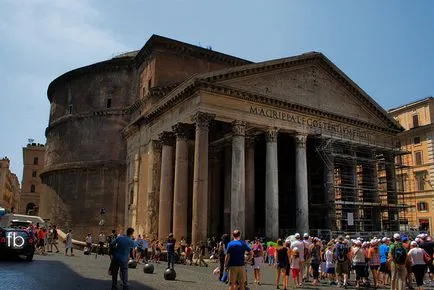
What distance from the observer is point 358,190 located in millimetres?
25250

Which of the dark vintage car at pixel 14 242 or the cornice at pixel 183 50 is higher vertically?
the cornice at pixel 183 50

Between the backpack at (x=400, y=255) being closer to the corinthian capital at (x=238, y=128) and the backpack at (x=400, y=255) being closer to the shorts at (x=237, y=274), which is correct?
the shorts at (x=237, y=274)

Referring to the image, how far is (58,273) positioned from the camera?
1094cm

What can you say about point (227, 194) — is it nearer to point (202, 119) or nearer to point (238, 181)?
point (238, 181)

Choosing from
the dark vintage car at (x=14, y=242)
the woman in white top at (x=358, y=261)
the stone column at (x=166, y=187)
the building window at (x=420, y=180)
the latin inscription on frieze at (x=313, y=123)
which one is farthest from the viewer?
the building window at (x=420, y=180)

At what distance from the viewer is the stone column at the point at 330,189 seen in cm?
2244

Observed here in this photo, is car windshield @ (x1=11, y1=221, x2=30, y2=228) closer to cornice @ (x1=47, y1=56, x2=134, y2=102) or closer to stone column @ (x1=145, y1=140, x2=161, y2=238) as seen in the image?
stone column @ (x1=145, y1=140, x2=161, y2=238)

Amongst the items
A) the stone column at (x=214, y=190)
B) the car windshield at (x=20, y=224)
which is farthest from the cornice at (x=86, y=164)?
the stone column at (x=214, y=190)

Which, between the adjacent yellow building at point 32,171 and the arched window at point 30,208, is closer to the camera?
the arched window at point 30,208

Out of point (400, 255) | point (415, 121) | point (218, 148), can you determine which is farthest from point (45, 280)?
point (415, 121)

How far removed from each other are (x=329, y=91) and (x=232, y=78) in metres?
7.14

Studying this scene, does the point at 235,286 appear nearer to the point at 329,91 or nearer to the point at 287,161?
the point at 329,91

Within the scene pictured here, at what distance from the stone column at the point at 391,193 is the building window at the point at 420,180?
8.86 m

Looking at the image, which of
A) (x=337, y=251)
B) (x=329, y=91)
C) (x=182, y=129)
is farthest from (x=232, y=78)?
(x=337, y=251)
